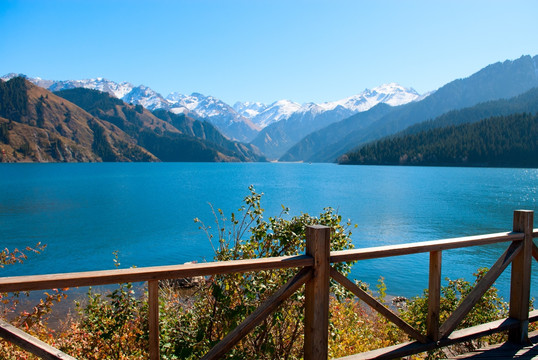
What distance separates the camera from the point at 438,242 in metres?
3.85

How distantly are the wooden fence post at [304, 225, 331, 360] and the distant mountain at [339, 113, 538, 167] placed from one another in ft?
539

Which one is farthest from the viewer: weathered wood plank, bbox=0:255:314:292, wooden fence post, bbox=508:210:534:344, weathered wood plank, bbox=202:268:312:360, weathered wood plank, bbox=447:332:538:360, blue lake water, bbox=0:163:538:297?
blue lake water, bbox=0:163:538:297

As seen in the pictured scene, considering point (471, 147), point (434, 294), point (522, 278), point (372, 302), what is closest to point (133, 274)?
point (372, 302)

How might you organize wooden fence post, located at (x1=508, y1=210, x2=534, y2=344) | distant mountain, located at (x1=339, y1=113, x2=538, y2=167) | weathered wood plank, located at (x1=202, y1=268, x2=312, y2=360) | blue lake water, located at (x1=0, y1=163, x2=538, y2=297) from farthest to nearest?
distant mountain, located at (x1=339, y1=113, x2=538, y2=167) → blue lake water, located at (x1=0, y1=163, x2=538, y2=297) → wooden fence post, located at (x1=508, y1=210, x2=534, y2=344) → weathered wood plank, located at (x1=202, y1=268, x2=312, y2=360)

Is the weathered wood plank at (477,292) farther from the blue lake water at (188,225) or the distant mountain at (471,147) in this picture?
the distant mountain at (471,147)

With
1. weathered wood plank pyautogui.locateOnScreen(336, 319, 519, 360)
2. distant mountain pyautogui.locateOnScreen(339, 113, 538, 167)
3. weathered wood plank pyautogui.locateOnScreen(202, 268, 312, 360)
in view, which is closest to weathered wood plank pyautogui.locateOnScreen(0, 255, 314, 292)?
weathered wood plank pyautogui.locateOnScreen(202, 268, 312, 360)

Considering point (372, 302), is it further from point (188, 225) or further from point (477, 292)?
point (188, 225)

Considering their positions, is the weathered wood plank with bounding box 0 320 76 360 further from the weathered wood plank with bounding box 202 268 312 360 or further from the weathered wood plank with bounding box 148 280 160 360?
the weathered wood plank with bounding box 202 268 312 360

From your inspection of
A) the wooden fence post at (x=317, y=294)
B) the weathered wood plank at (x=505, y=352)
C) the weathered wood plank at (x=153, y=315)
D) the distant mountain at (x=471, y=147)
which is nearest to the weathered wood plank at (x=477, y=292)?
the weathered wood plank at (x=505, y=352)

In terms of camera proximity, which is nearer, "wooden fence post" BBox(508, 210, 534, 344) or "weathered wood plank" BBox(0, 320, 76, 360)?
"weathered wood plank" BBox(0, 320, 76, 360)

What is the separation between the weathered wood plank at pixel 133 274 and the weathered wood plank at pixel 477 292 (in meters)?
2.03

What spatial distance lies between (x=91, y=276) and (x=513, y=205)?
5072 centimetres

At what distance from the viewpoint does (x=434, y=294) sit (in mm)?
3887

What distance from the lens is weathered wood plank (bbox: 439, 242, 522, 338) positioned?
13.3ft
